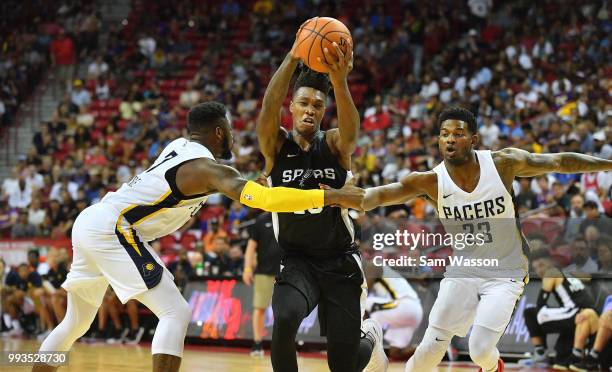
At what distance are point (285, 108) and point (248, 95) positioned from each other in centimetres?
111

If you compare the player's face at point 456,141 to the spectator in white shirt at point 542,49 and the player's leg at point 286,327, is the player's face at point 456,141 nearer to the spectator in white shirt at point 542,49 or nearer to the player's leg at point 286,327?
the player's leg at point 286,327

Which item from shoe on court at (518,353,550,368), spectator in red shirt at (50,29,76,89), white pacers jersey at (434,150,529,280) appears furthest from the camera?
spectator in red shirt at (50,29,76,89)

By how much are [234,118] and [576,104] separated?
8.50m

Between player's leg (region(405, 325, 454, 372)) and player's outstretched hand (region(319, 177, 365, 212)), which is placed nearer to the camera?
player's outstretched hand (region(319, 177, 365, 212))

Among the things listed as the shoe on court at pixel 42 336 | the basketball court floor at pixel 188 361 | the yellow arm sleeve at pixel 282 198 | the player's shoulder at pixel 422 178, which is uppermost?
the player's shoulder at pixel 422 178

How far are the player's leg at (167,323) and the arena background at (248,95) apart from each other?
607 cm

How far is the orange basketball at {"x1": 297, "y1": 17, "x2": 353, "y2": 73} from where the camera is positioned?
5.76m

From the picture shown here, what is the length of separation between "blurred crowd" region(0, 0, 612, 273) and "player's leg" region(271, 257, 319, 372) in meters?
6.24

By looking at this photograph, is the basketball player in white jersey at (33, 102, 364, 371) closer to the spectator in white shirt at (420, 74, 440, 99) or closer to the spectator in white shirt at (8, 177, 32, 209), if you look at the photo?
the spectator in white shirt at (420, 74, 440, 99)

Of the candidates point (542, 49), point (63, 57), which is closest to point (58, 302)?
point (542, 49)

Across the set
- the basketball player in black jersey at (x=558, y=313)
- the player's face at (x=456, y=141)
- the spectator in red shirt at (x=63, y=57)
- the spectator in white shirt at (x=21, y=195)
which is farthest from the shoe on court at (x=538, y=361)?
the spectator in red shirt at (x=63, y=57)

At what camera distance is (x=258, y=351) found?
39.8 ft

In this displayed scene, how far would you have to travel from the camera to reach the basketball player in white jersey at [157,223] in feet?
19.3

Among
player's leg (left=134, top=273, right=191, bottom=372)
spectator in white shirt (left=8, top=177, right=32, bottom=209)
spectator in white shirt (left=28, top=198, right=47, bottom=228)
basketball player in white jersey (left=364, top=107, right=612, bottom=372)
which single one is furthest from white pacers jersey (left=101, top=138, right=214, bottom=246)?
spectator in white shirt (left=8, top=177, right=32, bottom=209)
